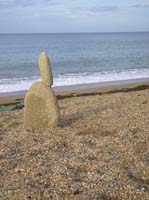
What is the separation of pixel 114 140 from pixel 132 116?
190cm

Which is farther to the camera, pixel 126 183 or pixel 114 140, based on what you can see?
pixel 114 140

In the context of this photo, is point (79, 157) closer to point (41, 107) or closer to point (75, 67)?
point (41, 107)

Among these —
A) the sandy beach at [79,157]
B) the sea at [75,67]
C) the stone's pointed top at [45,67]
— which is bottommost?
the sea at [75,67]

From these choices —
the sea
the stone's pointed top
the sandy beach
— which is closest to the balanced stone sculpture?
the stone's pointed top

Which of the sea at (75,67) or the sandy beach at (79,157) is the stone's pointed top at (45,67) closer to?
the sandy beach at (79,157)

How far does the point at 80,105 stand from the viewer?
9.66 meters

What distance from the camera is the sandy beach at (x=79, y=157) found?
4.16 metres

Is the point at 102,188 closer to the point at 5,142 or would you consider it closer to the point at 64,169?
the point at 64,169

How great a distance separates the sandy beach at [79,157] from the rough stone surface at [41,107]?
0.72 feet

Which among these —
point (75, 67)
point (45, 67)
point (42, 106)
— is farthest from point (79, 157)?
point (75, 67)

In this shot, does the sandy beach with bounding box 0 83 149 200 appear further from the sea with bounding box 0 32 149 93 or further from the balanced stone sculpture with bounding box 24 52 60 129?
the sea with bounding box 0 32 149 93

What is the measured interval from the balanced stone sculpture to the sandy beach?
23 centimetres

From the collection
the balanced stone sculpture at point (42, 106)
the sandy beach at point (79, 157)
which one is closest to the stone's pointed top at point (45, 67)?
the balanced stone sculpture at point (42, 106)

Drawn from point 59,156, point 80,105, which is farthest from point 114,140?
point 80,105
